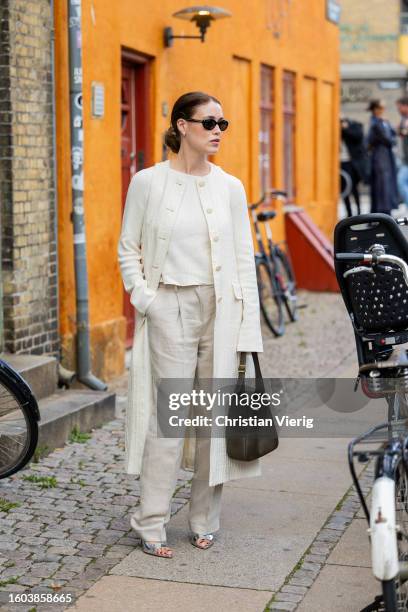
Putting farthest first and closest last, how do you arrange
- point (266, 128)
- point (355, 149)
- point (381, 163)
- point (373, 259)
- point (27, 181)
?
point (355, 149), point (381, 163), point (266, 128), point (27, 181), point (373, 259)

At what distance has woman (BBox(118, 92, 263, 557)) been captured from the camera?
5266 mm

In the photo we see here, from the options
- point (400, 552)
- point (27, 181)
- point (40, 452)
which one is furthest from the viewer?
point (27, 181)

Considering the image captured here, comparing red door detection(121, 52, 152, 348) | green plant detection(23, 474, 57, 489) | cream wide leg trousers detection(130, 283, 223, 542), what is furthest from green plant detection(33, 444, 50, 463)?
red door detection(121, 52, 152, 348)

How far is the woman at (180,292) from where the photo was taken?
527 centimetres

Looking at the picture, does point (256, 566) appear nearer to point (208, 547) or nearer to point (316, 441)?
point (208, 547)

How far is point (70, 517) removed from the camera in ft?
19.5

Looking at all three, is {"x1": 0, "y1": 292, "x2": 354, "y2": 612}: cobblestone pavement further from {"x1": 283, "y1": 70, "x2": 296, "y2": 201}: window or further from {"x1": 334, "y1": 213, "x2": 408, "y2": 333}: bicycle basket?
{"x1": 283, "y1": 70, "x2": 296, "y2": 201}: window

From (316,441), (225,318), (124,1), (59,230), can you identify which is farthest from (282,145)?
(225,318)

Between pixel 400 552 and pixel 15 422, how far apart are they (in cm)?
266

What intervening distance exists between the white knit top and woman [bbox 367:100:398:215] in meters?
13.8

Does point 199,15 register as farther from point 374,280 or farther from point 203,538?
point 374,280

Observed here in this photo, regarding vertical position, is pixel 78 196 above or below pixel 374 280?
above

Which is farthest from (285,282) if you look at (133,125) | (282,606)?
(282,606)

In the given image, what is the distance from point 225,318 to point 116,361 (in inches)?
169
